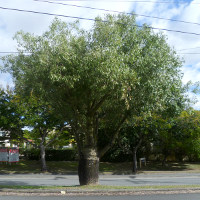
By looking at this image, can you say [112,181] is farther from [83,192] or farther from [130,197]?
[130,197]

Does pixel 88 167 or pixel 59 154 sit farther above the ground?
pixel 88 167

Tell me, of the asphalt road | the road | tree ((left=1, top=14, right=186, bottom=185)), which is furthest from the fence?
the asphalt road

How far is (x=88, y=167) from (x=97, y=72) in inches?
158

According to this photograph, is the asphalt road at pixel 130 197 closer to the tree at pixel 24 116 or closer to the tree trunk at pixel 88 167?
the tree trunk at pixel 88 167

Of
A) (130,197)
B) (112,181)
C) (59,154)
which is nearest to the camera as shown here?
(130,197)

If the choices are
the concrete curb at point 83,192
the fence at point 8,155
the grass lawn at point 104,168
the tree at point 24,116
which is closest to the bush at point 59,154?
the grass lawn at point 104,168

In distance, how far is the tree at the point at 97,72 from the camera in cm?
893

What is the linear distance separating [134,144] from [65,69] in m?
16.9

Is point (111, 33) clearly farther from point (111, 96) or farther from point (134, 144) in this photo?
point (134, 144)

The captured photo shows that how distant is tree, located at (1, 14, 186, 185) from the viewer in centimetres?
893

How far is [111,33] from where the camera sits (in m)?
9.70

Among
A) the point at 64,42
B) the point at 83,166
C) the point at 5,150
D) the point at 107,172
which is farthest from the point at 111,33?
the point at 5,150

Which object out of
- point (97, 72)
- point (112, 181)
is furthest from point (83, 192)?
point (112, 181)

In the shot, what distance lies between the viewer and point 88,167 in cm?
1045
